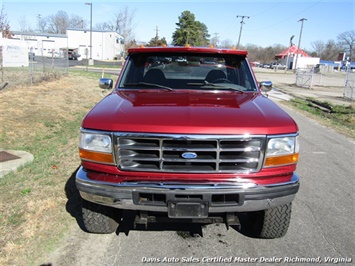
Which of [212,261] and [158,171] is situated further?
[212,261]

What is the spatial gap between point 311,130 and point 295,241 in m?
6.69

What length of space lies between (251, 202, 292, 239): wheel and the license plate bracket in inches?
32.1

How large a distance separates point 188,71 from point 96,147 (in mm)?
1909

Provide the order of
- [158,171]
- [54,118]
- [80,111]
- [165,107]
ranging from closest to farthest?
[158,171] < [165,107] < [54,118] < [80,111]

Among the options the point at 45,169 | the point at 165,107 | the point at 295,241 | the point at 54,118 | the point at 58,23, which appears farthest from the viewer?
the point at 58,23

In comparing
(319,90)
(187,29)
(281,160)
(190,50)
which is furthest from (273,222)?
(187,29)

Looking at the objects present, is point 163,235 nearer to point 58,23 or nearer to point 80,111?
point 80,111

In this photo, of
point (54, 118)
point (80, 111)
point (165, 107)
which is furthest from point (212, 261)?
point (80, 111)

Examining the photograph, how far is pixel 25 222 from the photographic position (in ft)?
11.2

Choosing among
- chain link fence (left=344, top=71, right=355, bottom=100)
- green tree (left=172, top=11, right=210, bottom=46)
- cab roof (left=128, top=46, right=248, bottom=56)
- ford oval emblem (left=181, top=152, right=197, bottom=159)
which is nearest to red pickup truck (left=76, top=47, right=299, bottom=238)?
ford oval emblem (left=181, top=152, right=197, bottom=159)

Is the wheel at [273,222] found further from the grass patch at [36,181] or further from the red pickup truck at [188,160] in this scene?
the grass patch at [36,181]

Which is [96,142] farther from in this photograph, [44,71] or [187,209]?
[44,71]

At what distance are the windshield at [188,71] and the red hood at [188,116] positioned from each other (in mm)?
619

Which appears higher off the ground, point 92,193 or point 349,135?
point 92,193
